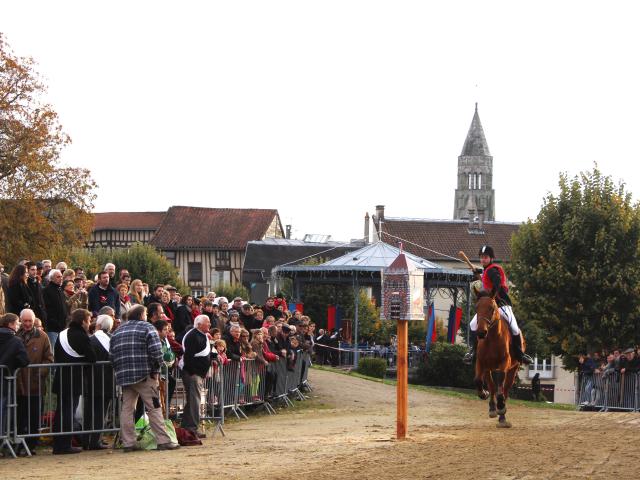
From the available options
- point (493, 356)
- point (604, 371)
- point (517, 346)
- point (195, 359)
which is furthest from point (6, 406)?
point (604, 371)

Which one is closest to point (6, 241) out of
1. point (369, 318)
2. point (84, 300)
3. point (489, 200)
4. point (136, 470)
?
point (369, 318)

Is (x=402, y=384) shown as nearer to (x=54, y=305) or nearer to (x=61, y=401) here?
(x=61, y=401)

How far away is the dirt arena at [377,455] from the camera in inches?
520

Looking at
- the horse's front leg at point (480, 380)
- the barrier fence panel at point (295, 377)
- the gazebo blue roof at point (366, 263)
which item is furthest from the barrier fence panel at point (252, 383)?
the gazebo blue roof at point (366, 263)

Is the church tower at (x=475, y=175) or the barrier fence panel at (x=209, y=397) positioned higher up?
the church tower at (x=475, y=175)

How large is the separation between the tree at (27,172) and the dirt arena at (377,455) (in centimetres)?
2985

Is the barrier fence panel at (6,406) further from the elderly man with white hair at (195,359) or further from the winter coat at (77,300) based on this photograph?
the winter coat at (77,300)

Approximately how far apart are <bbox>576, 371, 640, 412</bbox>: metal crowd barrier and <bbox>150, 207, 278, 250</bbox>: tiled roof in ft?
231

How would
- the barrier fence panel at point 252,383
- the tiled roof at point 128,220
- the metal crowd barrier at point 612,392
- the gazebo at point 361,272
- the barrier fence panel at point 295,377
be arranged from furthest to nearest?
the tiled roof at point 128,220, the gazebo at point 361,272, the metal crowd barrier at point 612,392, the barrier fence panel at point 295,377, the barrier fence panel at point 252,383

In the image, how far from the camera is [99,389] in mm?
16828

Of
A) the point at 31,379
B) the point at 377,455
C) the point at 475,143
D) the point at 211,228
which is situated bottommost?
the point at 377,455

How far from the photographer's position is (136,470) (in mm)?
14086

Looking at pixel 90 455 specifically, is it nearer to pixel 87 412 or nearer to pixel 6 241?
pixel 87 412

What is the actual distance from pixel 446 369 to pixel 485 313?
20881 mm
